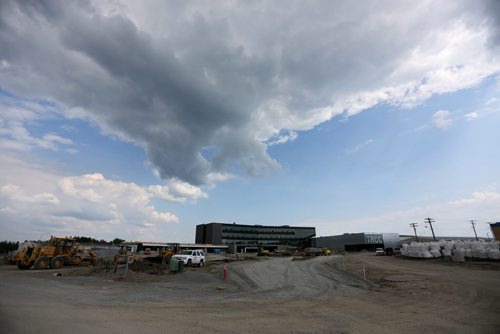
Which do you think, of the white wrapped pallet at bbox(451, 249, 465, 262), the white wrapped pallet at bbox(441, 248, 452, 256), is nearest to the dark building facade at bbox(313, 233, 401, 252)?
the white wrapped pallet at bbox(441, 248, 452, 256)

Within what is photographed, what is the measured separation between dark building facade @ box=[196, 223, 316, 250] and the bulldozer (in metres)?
108

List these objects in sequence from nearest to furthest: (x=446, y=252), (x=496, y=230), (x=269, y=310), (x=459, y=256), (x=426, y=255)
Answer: (x=269, y=310)
(x=459, y=256)
(x=446, y=252)
(x=426, y=255)
(x=496, y=230)

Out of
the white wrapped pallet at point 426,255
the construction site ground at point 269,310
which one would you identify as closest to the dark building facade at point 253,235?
the white wrapped pallet at point 426,255

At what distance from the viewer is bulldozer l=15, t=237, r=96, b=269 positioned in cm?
3028

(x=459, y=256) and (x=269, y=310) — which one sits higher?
(x=459, y=256)

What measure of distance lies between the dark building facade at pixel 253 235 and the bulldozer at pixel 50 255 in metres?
108

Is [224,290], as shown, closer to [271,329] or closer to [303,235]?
[271,329]

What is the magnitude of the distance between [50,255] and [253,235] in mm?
127201

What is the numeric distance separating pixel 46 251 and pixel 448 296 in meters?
37.6

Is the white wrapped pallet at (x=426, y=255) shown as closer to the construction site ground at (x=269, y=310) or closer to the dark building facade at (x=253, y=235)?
the construction site ground at (x=269, y=310)

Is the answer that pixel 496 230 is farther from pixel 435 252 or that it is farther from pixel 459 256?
pixel 459 256

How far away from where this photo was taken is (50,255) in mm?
31906

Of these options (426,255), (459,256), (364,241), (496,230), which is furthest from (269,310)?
(364,241)

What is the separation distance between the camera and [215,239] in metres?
139
